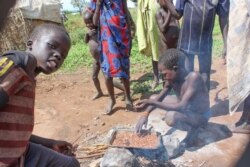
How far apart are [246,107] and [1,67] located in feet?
9.00

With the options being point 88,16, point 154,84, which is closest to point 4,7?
point 88,16

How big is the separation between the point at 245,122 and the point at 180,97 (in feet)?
2.31

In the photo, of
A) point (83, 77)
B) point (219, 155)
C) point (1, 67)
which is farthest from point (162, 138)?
point (83, 77)

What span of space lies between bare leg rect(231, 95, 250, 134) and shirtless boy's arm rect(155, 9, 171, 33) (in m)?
1.65

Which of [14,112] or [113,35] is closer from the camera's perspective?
[14,112]

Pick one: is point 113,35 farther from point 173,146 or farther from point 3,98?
point 3,98

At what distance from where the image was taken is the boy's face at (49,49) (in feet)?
6.88

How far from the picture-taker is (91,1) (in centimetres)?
467

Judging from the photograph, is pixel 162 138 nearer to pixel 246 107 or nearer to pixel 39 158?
pixel 246 107

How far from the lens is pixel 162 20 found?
5.31m

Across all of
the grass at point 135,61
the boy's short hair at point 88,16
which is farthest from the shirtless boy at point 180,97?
the grass at point 135,61

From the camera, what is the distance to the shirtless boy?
3715 mm

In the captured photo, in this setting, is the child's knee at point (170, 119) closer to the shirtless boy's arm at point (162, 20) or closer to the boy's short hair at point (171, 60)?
the boy's short hair at point (171, 60)

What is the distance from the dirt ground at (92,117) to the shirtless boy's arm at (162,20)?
3.05 feet
